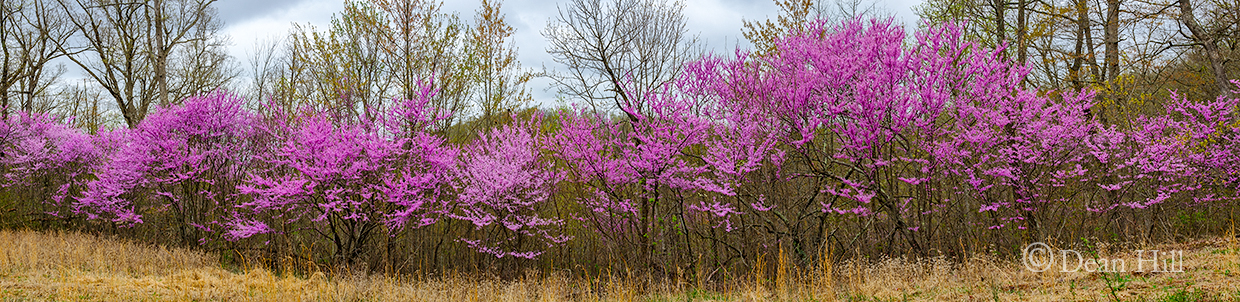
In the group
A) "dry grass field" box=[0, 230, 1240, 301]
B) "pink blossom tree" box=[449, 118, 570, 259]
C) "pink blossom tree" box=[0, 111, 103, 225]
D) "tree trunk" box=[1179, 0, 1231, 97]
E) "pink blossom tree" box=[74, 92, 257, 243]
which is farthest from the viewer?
"pink blossom tree" box=[0, 111, 103, 225]

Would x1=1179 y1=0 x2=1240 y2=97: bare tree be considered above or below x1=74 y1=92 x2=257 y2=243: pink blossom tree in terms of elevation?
above

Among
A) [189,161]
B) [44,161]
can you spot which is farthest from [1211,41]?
[44,161]

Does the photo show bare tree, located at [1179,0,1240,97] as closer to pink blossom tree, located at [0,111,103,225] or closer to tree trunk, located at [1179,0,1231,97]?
tree trunk, located at [1179,0,1231,97]

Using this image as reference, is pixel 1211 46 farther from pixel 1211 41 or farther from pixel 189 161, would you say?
pixel 189 161

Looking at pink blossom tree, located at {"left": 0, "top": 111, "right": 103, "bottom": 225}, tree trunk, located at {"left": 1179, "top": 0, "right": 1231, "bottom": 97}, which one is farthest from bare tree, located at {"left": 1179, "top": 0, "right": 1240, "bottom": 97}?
pink blossom tree, located at {"left": 0, "top": 111, "right": 103, "bottom": 225}

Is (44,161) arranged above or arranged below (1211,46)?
below

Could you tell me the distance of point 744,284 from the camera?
7.23 m

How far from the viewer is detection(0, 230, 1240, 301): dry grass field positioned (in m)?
4.86

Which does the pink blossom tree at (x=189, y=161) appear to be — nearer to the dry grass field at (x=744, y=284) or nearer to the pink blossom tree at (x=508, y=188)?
the dry grass field at (x=744, y=284)

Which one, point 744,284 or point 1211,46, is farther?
point 1211,46

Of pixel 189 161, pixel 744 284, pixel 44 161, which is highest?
pixel 44 161

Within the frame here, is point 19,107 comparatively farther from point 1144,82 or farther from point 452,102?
point 1144,82

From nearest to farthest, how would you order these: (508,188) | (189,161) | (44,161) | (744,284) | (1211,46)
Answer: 1. (744,284)
2. (508,188)
3. (1211,46)
4. (189,161)
5. (44,161)

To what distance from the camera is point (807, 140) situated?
7.55 meters
